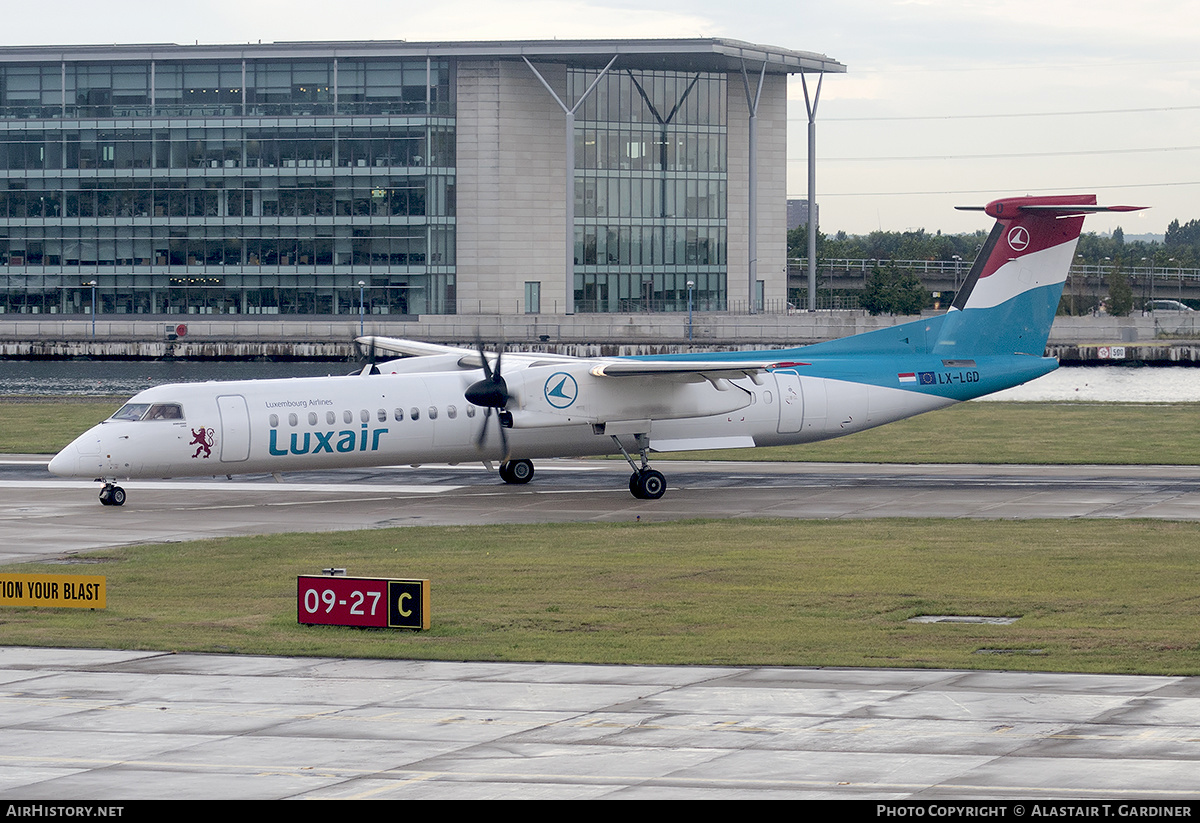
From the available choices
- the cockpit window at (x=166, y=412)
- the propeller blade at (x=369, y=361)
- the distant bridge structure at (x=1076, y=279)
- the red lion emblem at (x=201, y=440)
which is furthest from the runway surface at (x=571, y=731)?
the distant bridge structure at (x=1076, y=279)

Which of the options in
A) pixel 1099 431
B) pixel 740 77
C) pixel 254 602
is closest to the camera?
pixel 254 602

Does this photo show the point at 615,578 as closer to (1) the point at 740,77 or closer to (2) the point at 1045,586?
(2) the point at 1045,586

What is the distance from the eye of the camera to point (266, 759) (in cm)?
1334

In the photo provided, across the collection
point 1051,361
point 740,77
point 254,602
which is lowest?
point 254,602

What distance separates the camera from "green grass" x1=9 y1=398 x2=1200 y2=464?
46.4 m

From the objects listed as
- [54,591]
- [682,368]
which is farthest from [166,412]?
[682,368]

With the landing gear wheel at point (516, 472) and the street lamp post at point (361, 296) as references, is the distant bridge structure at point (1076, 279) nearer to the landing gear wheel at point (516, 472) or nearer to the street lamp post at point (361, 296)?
the street lamp post at point (361, 296)

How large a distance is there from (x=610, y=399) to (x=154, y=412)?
1116 cm

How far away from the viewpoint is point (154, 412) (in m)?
33.6

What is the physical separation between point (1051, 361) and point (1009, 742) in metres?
28.0

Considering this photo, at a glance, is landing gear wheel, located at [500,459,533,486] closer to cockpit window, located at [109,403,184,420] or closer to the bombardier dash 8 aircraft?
the bombardier dash 8 aircraft

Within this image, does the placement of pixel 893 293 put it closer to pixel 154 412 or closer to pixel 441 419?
pixel 441 419

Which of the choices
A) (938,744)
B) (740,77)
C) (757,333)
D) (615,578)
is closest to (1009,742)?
(938,744)

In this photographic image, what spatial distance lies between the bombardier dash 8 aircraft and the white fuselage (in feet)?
0.12
